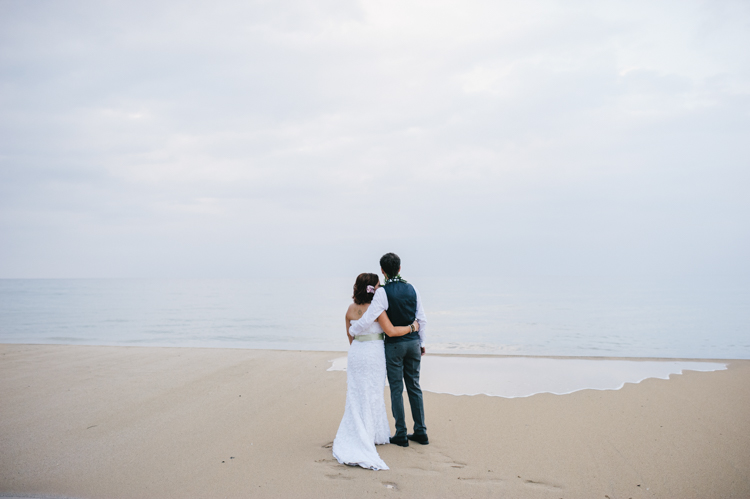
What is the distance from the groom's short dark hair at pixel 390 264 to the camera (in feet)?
13.8

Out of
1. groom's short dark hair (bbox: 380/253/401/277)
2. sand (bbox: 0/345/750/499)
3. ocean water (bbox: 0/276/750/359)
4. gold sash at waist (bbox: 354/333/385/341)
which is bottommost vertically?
ocean water (bbox: 0/276/750/359)

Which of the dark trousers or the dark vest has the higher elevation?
the dark vest

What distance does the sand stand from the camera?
3.64 metres

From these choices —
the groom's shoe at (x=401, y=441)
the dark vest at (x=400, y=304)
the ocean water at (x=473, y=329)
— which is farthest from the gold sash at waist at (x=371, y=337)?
the ocean water at (x=473, y=329)

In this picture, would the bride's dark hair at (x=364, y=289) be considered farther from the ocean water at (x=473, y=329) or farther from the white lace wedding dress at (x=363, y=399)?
the ocean water at (x=473, y=329)

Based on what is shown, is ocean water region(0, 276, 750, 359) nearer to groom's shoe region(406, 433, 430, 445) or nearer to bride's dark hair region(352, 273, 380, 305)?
groom's shoe region(406, 433, 430, 445)

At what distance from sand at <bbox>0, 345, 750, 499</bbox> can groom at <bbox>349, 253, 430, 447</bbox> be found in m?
0.33

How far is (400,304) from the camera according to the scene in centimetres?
420

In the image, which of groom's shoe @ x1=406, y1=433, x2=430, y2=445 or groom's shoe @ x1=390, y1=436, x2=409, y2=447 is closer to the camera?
groom's shoe @ x1=390, y1=436, x2=409, y2=447

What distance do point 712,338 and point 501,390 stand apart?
12984mm

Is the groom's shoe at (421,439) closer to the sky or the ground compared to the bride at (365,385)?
closer to the ground

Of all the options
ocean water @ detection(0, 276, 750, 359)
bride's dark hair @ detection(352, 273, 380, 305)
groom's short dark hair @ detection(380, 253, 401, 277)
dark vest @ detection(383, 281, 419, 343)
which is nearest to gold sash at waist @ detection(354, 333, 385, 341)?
dark vest @ detection(383, 281, 419, 343)

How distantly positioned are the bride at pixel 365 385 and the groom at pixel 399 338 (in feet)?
0.26

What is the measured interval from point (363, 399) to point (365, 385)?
135mm
